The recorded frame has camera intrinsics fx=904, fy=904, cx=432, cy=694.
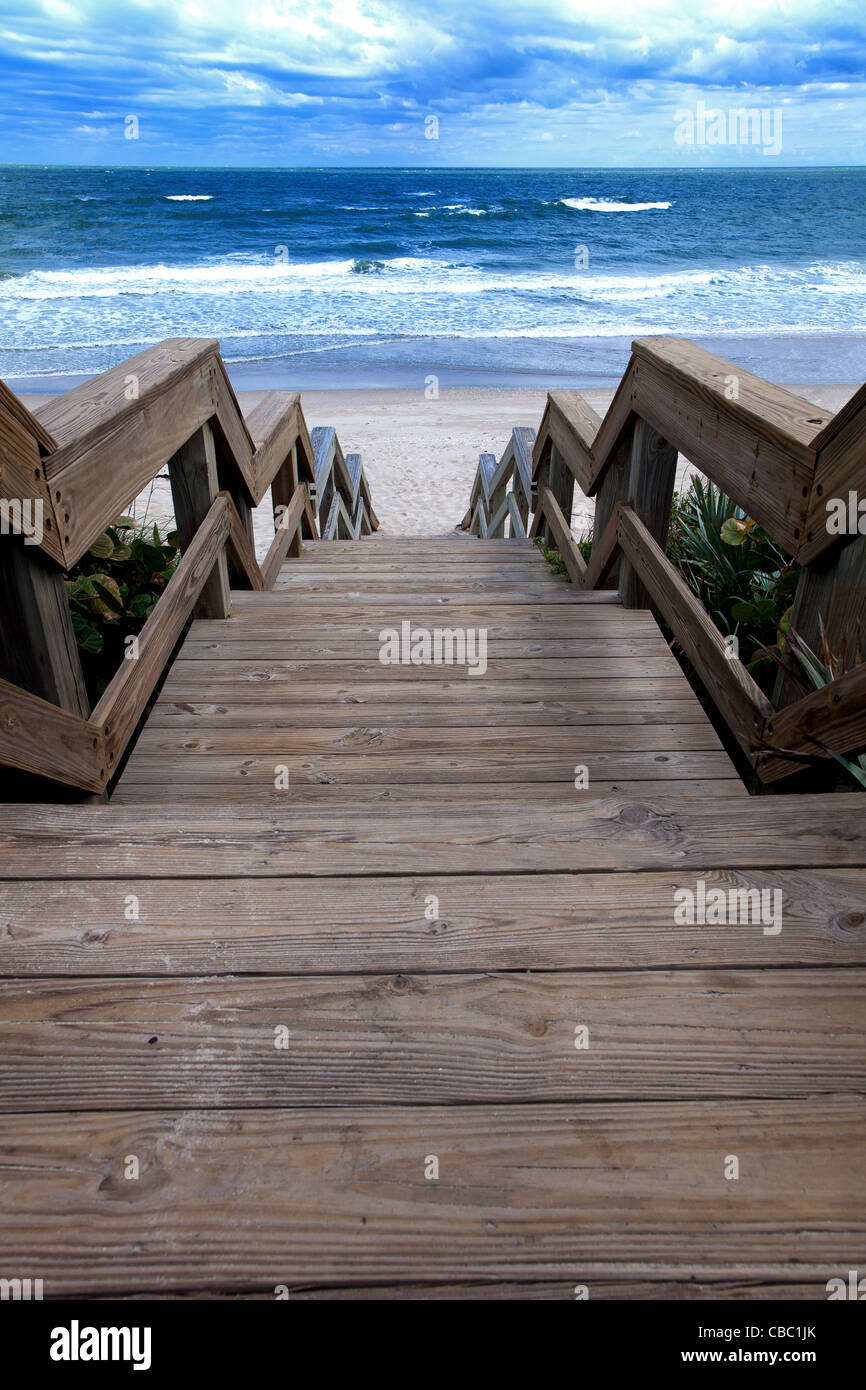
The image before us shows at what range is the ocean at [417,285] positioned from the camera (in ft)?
53.9

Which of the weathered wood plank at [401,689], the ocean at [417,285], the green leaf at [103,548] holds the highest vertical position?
the ocean at [417,285]

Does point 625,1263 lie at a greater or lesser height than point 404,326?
lesser

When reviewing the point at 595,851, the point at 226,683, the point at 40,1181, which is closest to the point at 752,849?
the point at 595,851

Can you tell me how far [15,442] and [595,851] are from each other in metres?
1.17

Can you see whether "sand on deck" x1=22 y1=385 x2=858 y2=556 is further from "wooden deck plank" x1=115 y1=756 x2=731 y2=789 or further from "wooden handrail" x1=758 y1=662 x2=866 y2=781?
"wooden handrail" x1=758 y1=662 x2=866 y2=781

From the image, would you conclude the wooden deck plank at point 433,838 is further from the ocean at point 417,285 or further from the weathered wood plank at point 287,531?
the ocean at point 417,285

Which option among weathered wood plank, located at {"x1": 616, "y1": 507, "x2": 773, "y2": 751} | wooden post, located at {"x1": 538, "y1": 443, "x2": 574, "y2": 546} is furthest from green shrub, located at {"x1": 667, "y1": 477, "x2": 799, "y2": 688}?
wooden post, located at {"x1": 538, "y1": 443, "x2": 574, "y2": 546}

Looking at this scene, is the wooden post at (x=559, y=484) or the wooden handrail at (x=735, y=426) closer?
the wooden handrail at (x=735, y=426)

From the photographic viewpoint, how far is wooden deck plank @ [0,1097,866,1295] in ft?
3.00

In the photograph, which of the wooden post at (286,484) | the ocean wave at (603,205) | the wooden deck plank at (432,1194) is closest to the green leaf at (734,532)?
the wooden post at (286,484)

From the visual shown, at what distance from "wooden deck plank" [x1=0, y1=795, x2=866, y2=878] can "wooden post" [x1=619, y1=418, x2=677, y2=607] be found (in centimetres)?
172

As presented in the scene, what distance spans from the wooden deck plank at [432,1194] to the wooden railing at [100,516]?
77cm
